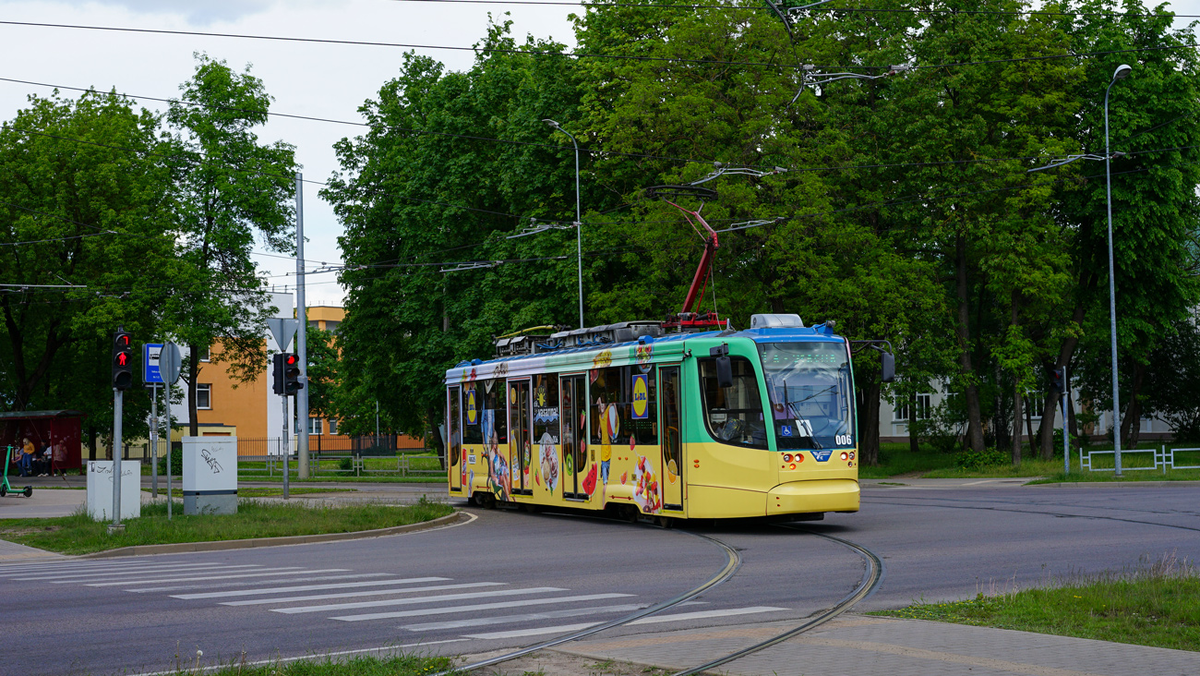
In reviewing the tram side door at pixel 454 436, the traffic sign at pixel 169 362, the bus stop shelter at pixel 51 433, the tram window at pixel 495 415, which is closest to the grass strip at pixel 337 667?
the traffic sign at pixel 169 362

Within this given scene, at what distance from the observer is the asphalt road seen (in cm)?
955

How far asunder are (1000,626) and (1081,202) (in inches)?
1395

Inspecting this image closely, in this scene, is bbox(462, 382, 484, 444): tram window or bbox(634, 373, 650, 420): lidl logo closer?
bbox(634, 373, 650, 420): lidl logo

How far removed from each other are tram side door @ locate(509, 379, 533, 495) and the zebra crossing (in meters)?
9.02

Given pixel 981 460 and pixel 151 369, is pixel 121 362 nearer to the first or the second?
pixel 151 369

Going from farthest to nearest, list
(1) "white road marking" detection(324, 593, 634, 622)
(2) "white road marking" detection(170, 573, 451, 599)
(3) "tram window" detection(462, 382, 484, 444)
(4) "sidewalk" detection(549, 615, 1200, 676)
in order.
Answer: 1. (3) "tram window" detection(462, 382, 484, 444)
2. (2) "white road marking" detection(170, 573, 451, 599)
3. (1) "white road marking" detection(324, 593, 634, 622)
4. (4) "sidewalk" detection(549, 615, 1200, 676)

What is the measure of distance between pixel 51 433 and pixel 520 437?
33345mm

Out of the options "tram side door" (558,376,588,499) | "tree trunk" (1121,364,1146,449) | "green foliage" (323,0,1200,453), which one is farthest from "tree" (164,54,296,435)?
"tree trunk" (1121,364,1146,449)

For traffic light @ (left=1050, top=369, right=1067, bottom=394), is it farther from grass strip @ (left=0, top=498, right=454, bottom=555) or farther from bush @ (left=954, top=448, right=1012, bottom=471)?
grass strip @ (left=0, top=498, right=454, bottom=555)

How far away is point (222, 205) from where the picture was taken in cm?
4956

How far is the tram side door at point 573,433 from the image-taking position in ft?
72.8

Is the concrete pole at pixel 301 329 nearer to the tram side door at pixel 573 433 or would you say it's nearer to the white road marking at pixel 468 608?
the tram side door at pixel 573 433

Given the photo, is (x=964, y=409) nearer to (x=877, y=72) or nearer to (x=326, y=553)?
(x=877, y=72)

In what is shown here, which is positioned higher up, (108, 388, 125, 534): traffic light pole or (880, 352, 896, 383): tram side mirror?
(880, 352, 896, 383): tram side mirror
